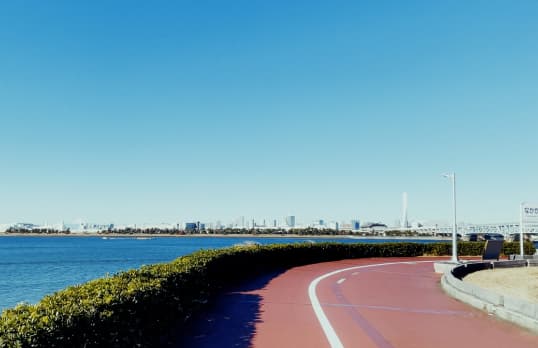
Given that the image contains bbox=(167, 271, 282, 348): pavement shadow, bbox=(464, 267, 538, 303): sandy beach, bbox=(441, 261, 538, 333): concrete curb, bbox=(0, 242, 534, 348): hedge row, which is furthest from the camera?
bbox=(464, 267, 538, 303): sandy beach

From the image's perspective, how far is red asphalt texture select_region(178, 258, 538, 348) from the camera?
823 centimetres

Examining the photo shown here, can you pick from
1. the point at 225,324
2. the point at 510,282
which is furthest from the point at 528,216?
the point at 225,324

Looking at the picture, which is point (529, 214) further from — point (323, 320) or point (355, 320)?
point (323, 320)

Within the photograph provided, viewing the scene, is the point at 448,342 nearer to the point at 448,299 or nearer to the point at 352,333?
the point at 352,333

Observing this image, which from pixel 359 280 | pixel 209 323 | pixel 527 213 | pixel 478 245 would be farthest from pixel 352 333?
pixel 478 245

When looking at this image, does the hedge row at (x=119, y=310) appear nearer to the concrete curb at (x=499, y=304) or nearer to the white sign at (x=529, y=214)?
the concrete curb at (x=499, y=304)

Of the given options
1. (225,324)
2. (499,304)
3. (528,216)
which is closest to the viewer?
(225,324)

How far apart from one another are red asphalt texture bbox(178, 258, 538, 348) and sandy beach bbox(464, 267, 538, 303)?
2025 millimetres

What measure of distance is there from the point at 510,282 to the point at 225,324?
12039mm

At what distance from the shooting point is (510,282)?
17297 mm

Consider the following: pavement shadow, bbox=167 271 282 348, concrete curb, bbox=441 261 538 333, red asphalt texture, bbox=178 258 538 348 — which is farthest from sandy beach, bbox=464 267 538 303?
pavement shadow, bbox=167 271 282 348

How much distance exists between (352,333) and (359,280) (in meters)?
9.42

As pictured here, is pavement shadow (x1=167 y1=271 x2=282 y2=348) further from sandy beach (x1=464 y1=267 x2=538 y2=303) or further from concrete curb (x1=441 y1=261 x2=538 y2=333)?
sandy beach (x1=464 y1=267 x2=538 y2=303)

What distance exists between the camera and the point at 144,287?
760cm
